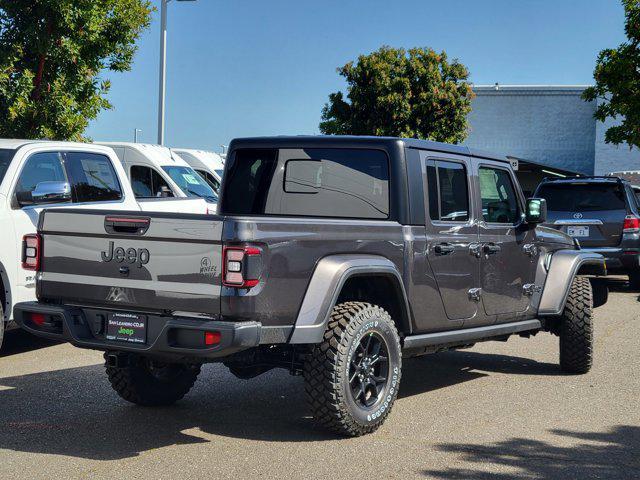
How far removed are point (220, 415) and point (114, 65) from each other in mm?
12076

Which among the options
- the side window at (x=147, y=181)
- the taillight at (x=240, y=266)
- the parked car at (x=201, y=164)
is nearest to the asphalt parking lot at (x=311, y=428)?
the taillight at (x=240, y=266)

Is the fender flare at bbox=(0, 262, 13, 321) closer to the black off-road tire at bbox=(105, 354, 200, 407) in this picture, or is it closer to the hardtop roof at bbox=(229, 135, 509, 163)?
the black off-road tire at bbox=(105, 354, 200, 407)

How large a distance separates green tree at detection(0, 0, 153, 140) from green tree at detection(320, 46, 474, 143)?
28256mm

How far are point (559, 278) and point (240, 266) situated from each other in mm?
3903

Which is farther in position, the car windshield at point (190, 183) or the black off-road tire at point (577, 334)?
the car windshield at point (190, 183)

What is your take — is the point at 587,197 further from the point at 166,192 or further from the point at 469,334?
the point at 469,334

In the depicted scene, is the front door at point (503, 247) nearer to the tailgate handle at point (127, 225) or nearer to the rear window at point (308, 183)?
the rear window at point (308, 183)

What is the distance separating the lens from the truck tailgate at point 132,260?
523cm

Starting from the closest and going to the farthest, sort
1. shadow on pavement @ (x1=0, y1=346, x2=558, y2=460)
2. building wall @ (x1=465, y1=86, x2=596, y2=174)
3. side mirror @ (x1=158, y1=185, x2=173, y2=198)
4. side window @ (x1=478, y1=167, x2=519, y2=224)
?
shadow on pavement @ (x1=0, y1=346, x2=558, y2=460)
side window @ (x1=478, y1=167, x2=519, y2=224)
side mirror @ (x1=158, y1=185, x2=173, y2=198)
building wall @ (x1=465, y1=86, x2=596, y2=174)

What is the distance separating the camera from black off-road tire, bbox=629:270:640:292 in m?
15.7

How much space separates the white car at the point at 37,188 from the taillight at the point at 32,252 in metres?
1.71

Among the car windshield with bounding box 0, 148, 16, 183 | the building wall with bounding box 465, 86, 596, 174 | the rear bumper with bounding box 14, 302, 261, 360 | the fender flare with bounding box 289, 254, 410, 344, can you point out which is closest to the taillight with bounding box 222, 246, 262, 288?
the rear bumper with bounding box 14, 302, 261, 360

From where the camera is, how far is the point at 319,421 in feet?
18.9

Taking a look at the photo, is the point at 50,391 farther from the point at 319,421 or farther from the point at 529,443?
the point at 529,443
